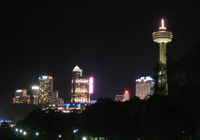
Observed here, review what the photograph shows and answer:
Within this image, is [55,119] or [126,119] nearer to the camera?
[126,119]

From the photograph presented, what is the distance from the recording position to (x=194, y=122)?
1064 inches

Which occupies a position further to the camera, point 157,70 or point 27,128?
point 27,128

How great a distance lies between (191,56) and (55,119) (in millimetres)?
90181

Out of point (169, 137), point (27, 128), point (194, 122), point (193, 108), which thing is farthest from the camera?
point (27, 128)

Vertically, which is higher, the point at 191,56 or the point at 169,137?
the point at 191,56

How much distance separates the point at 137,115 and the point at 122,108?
39.9 ft

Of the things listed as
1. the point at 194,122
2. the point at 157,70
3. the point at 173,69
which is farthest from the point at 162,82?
the point at 194,122

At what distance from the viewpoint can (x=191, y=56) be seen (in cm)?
2586

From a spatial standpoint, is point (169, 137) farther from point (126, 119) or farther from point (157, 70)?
point (126, 119)

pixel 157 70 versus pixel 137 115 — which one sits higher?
pixel 157 70

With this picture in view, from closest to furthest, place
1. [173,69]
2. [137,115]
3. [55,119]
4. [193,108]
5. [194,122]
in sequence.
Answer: [193,108] < [194,122] < [173,69] < [137,115] < [55,119]

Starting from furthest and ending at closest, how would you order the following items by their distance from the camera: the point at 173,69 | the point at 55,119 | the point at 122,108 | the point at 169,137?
the point at 55,119 → the point at 122,108 → the point at 169,137 → the point at 173,69

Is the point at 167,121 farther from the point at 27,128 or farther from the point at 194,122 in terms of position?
the point at 27,128

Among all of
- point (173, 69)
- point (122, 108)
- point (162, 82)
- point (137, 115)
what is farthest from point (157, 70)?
point (122, 108)
